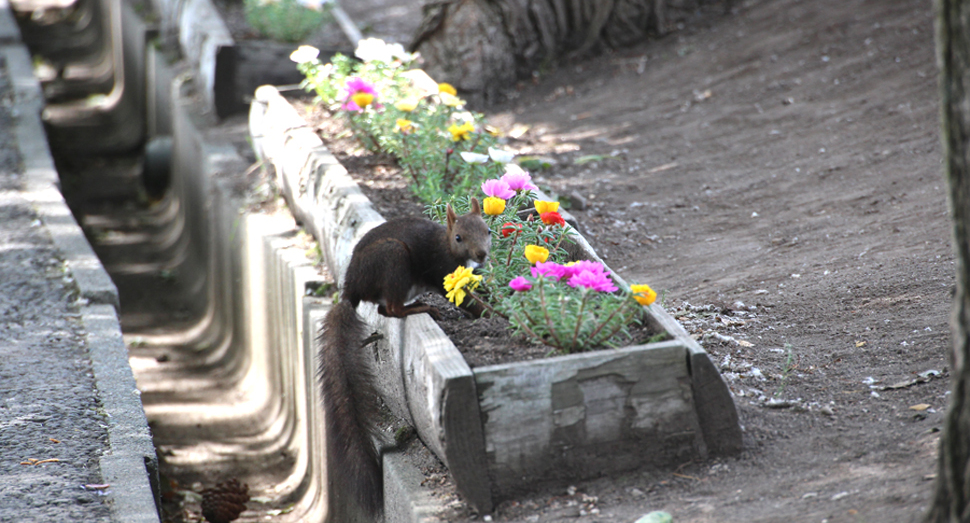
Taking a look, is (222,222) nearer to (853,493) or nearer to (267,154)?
(267,154)

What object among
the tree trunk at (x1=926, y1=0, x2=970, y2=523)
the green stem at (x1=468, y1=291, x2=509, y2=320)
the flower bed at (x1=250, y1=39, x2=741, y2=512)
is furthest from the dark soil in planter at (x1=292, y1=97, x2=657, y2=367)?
the tree trunk at (x1=926, y1=0, x2=970, y2=523)

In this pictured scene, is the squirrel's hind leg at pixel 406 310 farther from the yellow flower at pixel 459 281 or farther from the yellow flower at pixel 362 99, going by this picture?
the yellow flower at pixel 362 99

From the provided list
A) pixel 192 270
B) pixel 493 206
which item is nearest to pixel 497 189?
pixel 493 206

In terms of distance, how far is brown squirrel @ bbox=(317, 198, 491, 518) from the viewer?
10.7ft

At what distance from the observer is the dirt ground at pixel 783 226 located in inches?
114

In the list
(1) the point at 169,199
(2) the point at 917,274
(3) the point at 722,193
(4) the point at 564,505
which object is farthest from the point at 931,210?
(1) the point at 169,199

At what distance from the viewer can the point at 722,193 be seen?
18.8ft

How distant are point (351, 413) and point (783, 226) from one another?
122 inches

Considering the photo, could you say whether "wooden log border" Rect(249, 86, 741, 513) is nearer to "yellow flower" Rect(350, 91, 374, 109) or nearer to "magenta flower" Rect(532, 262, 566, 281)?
"magenta flower" Rect(532, 262, 566, 281)

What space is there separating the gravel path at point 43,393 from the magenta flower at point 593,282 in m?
2.04

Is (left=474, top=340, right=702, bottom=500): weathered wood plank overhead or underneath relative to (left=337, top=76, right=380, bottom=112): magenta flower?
underneath

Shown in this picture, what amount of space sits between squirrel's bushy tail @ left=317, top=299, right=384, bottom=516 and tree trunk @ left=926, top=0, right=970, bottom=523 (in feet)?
6.48

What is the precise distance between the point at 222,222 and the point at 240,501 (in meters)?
3.40

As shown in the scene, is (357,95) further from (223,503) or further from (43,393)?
(223,503)
